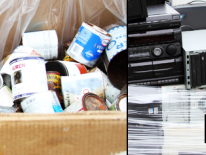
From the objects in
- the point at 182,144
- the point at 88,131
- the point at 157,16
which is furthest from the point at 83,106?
the point at 157,16

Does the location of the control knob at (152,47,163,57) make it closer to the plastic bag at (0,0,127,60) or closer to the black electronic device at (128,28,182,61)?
the black electronic device at (128,28,182,61)

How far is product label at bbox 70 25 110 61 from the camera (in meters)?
0.86

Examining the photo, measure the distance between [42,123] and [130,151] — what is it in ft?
0.91

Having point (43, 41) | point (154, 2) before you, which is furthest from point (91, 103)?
point (154, 2)

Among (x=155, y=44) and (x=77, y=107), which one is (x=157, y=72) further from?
(x=77, y=107)

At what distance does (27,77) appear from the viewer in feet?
2.20

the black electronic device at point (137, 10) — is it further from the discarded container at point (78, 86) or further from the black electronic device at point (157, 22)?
the discarded container at point (78, 86)

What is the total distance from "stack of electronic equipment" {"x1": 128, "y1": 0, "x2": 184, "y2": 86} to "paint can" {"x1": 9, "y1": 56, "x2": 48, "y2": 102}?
1.36 feet

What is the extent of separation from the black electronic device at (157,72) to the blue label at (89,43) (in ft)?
0.54

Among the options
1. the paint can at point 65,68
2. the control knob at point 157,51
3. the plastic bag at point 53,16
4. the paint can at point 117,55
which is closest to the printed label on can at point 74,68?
the paint can at point 65,68

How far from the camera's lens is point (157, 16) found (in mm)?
905

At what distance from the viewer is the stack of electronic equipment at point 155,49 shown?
2.96 ft

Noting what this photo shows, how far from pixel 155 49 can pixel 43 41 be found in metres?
0.50

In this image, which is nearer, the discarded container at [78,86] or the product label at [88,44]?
the discarded container at [78,86]
